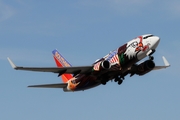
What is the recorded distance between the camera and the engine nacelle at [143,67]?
221 ft

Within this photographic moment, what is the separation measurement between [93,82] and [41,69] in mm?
8379

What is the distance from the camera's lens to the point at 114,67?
63.7 metres

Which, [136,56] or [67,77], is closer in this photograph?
[136,56]

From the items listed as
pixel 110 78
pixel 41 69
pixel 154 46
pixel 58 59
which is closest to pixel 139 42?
pixel 154 46

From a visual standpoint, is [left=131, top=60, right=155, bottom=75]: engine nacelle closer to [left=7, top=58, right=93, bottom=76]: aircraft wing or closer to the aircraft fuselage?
the aircraft fuselage

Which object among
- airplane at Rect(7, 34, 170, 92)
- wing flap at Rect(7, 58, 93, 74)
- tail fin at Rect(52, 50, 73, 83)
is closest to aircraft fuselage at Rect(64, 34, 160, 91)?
airplane at Rect(7, 34, 170, 92)

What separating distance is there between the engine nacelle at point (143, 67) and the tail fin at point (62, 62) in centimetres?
1141

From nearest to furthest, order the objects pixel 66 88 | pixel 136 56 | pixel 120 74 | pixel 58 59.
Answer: pixel 136 56 < pixel 120 74 < pixel 66 88 < pixel 58 59

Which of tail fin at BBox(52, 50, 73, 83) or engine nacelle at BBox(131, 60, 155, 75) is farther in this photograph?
tail fin at BBox(52, 50, 73, 83)

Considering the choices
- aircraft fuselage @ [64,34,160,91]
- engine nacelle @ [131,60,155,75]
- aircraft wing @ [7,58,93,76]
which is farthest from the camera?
engine nacelle @ [131,60,155,75]

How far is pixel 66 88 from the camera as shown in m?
71.8

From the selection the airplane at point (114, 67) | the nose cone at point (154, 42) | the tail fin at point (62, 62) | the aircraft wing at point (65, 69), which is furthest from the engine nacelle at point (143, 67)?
the tail fin at point (62, 62)

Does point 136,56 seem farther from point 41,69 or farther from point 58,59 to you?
point 58,59

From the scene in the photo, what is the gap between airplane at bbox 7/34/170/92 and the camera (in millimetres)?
62531
